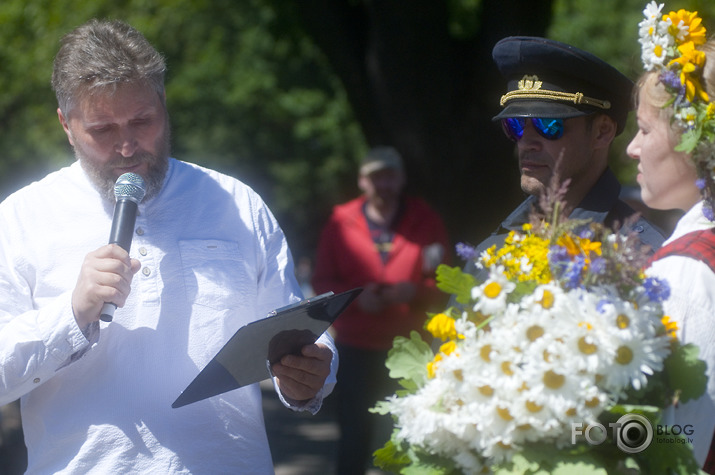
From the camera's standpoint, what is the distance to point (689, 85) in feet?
7.30

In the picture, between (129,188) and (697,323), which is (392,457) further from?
(129,188)

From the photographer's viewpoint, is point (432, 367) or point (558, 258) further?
point (432, 367)

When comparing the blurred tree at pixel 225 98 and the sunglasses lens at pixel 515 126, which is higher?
the blurred tree at pixel 225 98

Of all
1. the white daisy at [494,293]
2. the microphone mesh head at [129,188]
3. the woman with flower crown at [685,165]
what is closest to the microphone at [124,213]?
the microphone mesh head at [129,188]

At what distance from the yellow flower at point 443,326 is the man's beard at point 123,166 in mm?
1198

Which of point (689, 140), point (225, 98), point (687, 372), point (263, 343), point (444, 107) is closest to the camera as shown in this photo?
A: point (687, 372)

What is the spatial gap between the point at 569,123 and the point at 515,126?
0.58ft

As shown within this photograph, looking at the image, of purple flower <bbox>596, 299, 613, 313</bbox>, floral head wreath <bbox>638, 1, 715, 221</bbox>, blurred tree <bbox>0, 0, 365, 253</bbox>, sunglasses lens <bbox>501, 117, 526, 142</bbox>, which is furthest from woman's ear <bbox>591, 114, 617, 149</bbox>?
blurred tree <bbox>0, 0, 365, 253</bbox>

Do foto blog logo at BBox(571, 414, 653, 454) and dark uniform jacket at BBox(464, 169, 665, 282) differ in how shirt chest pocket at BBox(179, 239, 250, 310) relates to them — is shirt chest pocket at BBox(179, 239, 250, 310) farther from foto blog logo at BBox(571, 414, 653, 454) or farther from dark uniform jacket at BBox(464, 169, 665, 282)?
foto blog logo at BBox(571, 414, 653, 454)


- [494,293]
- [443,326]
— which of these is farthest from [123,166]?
[494,293]

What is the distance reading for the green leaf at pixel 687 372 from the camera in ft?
6.51

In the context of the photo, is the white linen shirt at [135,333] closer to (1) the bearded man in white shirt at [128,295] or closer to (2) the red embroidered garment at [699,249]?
(1) the bearded man in white shirt at [128,295]

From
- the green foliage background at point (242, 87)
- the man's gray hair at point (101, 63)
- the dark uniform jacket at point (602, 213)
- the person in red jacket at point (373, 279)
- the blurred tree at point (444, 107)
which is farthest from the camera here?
the green foliage background at point (242, 87)

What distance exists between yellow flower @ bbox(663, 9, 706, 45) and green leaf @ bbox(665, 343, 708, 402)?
726 mm
